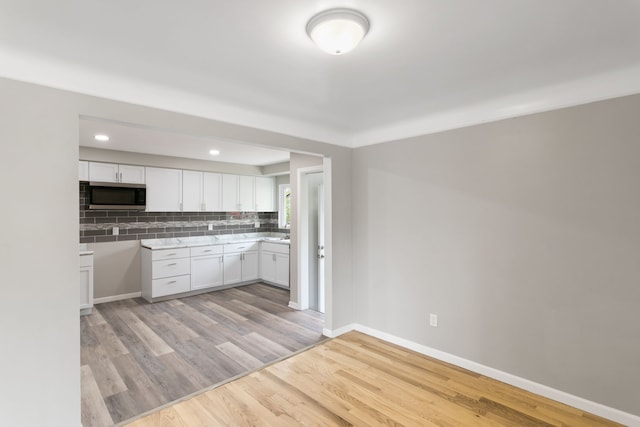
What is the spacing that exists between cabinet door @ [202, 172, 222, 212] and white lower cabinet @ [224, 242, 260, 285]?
2.70ft

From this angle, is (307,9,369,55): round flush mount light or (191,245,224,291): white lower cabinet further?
(191,245,224,291): white lower cabinet

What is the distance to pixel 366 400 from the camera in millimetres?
2480

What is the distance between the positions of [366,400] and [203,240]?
4.64 m

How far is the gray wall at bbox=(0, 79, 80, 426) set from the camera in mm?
1807

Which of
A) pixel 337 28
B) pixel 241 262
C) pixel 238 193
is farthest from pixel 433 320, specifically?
pixel 238 193

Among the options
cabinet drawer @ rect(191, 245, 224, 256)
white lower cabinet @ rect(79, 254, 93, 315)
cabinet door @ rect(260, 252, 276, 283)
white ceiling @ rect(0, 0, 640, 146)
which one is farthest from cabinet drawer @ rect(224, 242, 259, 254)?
white ceiling @ rect(0, 0, 640, 146)

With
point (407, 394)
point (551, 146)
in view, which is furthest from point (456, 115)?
point (407, 394)

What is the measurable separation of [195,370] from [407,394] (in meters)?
1.93

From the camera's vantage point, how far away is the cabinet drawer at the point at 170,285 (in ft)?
16.4

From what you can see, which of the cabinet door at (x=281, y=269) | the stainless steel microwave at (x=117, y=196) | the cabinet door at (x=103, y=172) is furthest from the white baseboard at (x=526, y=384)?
the cabinet door at (x=103, y=172)

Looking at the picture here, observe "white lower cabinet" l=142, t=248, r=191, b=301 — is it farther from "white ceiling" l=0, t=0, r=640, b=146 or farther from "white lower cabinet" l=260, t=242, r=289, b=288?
"white ceiling" l=0, t=0, r=640, b=146

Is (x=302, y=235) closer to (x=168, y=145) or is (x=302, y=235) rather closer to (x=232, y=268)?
(x=232, y=268)

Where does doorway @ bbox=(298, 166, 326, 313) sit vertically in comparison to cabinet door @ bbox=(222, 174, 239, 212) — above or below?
below

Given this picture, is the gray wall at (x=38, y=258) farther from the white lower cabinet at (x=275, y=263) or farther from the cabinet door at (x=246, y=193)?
the cabinet door at (x=246, y=193)
